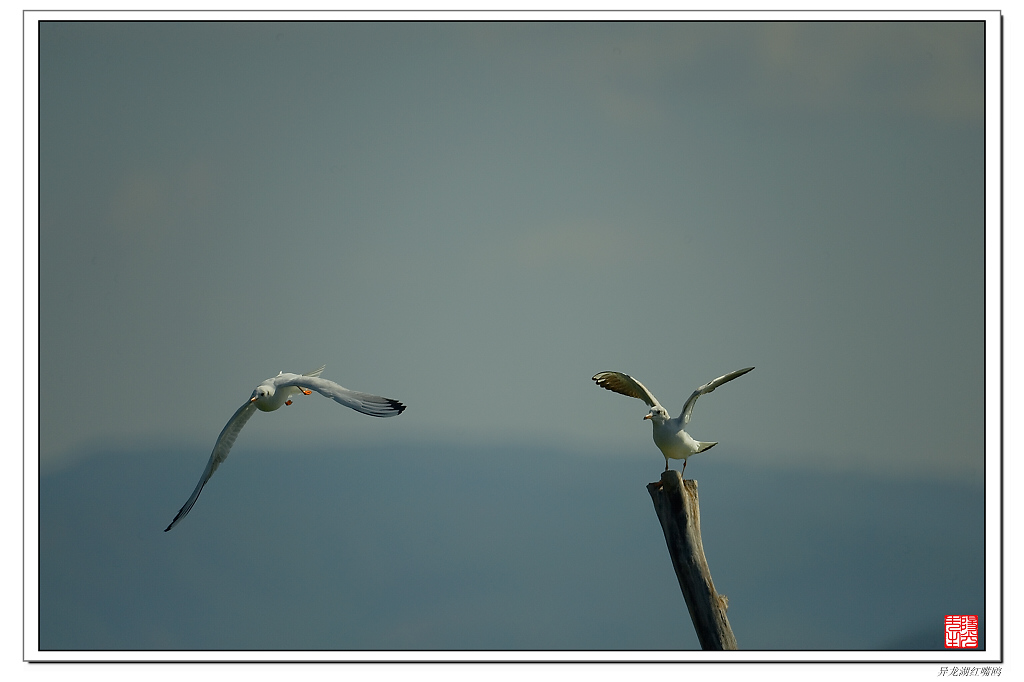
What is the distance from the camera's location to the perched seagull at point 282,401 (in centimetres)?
382

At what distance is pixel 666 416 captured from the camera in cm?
380

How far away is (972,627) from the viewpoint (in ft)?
13.9

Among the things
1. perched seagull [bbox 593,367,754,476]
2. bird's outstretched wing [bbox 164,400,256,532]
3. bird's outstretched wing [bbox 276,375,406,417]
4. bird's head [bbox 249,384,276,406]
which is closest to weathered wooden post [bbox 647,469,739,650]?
perched seagull [bbox 593,367,754,476]

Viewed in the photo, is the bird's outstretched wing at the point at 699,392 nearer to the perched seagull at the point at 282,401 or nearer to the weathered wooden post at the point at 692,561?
the weathered wooden post at the point at 692,561

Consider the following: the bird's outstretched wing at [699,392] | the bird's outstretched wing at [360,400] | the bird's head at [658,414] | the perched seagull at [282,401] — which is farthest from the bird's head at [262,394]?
the bird's outstretched wing at [699,392]

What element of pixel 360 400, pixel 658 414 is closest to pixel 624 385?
pixel 658 414

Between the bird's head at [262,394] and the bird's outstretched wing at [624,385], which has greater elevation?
the bird's outstretched wing at [624,385]

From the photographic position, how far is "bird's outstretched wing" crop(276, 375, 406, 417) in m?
3.79

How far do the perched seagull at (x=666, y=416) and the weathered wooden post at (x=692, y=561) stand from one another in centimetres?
35

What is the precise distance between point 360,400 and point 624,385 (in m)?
1.10

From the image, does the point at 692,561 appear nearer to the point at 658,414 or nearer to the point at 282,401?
the point at 658,414
